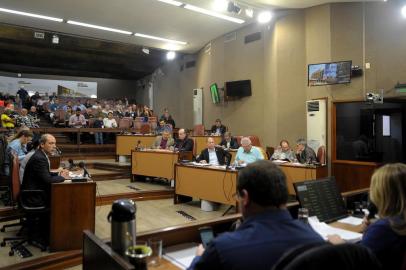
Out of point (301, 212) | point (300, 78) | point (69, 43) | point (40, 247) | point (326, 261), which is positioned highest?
point (69, 43)

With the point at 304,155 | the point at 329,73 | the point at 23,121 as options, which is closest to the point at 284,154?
the point at 304,155

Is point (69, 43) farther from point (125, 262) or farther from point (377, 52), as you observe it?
point (125, 262)

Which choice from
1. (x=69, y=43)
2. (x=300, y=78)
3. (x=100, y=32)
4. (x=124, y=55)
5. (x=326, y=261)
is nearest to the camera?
(x=326, y=261)

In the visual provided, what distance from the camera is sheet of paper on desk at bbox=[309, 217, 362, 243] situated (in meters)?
1.97

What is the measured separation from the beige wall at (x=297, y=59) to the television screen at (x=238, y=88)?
0.50ft

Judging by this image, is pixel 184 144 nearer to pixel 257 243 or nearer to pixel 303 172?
pixel 303 172

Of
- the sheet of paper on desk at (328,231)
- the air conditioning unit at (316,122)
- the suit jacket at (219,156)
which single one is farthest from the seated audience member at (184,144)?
the sheet of paper on desk at (328,231)

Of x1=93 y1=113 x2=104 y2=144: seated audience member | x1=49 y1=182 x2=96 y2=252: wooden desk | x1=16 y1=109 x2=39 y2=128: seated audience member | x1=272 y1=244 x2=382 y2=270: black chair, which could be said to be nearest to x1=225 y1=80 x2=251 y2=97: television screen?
x1=93 y1=113 x2=104 y2=144: seated audience member

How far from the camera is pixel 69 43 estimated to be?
34.7 feet

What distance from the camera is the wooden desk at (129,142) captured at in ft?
28.7

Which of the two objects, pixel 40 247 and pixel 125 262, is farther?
pixel 40 247

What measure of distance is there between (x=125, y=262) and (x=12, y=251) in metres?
2.97

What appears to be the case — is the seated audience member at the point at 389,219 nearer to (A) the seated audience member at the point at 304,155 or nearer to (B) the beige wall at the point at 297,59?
(A) the seated audience member at the point at 304,155

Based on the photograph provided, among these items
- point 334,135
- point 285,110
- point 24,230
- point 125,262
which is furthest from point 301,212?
point 285,110
